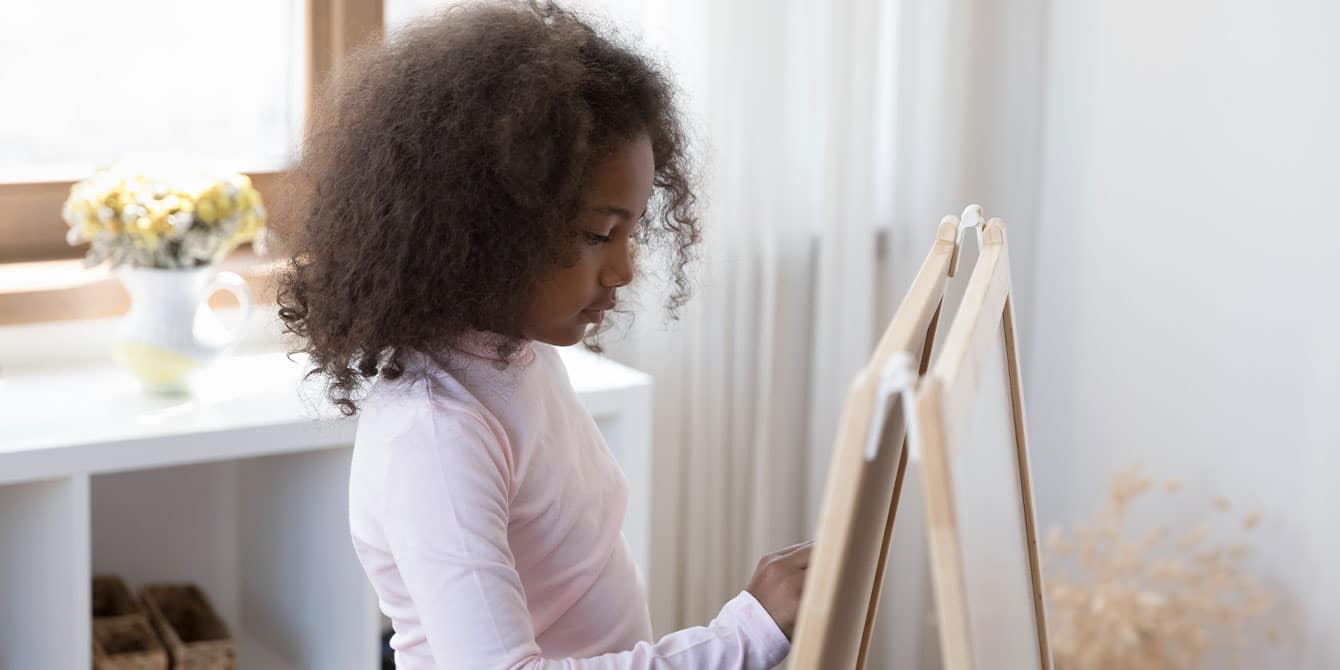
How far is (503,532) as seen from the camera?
2.89 feet

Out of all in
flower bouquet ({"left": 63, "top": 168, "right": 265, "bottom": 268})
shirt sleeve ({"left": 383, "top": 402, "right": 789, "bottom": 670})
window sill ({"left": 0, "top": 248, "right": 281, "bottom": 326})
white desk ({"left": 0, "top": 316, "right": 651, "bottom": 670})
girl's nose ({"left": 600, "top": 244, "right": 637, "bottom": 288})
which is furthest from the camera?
window sill ({"left": 0, "top": 248, "right": 281, "bottom": 326})

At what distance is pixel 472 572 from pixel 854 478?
31cm

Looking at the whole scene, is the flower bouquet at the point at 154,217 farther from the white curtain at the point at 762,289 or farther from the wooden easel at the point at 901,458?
the wooden easel at the point at 901,458

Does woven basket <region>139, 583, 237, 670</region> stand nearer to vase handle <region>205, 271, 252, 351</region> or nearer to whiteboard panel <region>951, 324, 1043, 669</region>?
vase handle <region>205, 271, 252, 351</region>

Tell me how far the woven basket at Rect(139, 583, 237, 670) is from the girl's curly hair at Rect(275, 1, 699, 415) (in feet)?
2.68

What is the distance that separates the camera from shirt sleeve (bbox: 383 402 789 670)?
0.84 metres

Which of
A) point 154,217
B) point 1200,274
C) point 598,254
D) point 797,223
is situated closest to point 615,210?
point 598,254

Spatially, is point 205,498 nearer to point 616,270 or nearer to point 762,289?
point 762,289

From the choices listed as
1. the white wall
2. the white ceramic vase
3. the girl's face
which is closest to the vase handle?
the white ceramic vase

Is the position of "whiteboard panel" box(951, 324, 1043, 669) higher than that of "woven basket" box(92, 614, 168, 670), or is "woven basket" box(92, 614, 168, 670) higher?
"whiteboard panel" box(951, 324, 1043, 669)

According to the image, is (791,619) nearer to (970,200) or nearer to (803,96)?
(803,96)

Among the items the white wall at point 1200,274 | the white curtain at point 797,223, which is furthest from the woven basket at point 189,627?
the white wall at point 1200,274

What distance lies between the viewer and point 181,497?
1.93 m

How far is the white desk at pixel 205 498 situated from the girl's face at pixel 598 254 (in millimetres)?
367
